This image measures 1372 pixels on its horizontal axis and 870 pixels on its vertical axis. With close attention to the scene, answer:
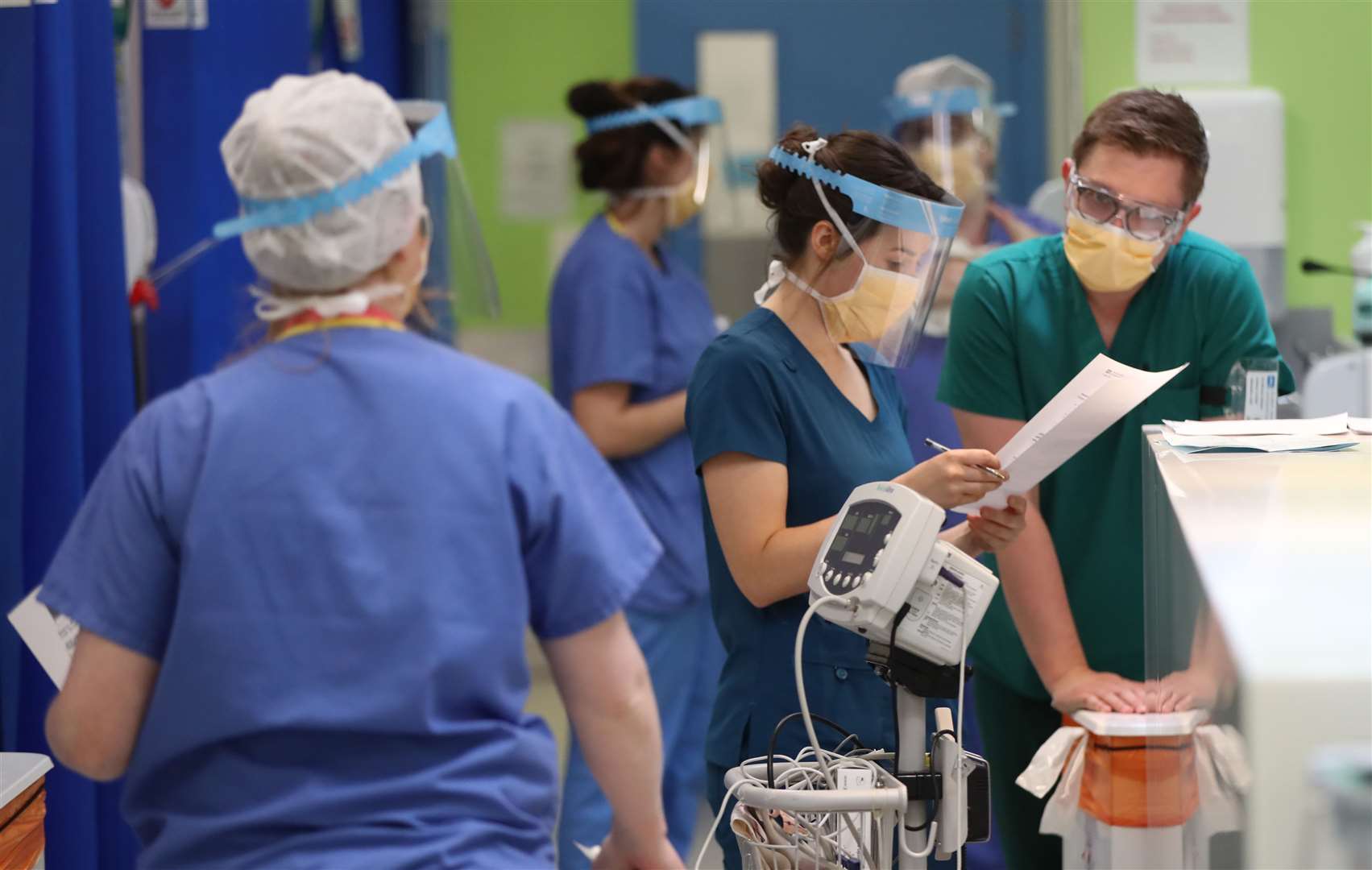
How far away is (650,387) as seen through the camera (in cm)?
331

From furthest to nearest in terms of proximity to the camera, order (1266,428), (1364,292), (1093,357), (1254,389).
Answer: (1364,292) → (1093,357) → (1254,389) → (1266,428)

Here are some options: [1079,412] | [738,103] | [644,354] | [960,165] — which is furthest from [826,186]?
[738,103]

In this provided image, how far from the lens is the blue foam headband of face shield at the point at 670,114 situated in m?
3.51

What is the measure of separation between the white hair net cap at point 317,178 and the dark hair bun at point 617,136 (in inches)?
77.4

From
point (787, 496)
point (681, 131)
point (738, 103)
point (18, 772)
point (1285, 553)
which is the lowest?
point (18, 772)

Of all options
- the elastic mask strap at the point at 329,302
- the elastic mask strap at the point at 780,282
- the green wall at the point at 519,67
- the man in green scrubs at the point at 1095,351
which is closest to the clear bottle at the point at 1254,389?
the man in green scrubs at the point at 1095,351

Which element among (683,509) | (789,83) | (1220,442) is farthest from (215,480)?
(789,83)

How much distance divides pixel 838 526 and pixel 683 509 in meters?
1.73

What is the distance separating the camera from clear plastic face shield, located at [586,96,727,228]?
3449 mm

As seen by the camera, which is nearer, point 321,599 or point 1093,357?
point 321,599

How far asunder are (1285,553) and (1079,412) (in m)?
0.53

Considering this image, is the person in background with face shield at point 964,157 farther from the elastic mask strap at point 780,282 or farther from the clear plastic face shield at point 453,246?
the elastic mask strap at point 780,282

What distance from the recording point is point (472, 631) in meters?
1.41

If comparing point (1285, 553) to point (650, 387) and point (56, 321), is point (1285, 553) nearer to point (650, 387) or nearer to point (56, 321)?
point (56, 321)
